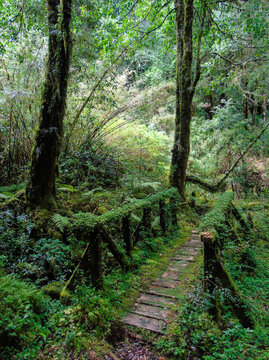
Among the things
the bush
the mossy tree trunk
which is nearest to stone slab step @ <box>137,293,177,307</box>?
the bush

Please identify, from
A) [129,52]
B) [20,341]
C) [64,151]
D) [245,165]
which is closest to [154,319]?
[20,341]

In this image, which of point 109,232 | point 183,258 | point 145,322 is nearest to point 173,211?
point 183,258

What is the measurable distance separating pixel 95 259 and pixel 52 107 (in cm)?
287

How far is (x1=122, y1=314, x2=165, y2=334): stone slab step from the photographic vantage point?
2934 millimetres

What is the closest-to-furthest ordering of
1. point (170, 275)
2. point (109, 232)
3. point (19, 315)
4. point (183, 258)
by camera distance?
point (19, 315)
point (170, 275)
point (109, 232)
point (183, 258)

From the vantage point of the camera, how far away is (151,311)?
3281 millimetres

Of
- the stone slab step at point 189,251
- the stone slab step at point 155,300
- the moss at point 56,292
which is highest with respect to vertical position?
the moss at point 56,292

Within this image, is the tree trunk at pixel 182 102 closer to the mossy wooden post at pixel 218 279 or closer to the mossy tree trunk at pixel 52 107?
the mossy tree trunk at pixel 52 107

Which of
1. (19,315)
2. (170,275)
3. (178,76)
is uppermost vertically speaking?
(178,76)

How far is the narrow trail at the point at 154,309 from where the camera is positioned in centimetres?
270

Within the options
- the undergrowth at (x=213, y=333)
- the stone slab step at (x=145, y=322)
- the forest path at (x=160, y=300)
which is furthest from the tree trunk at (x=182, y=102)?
the stone slab step at (x=145, y=322)

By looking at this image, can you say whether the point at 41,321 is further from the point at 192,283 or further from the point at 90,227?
the point at 192,283

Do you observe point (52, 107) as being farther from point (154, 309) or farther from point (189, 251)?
point (189, 251)

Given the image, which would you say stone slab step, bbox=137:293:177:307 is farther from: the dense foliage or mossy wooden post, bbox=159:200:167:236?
mossy wooden post, bbox=159:200:167:236
